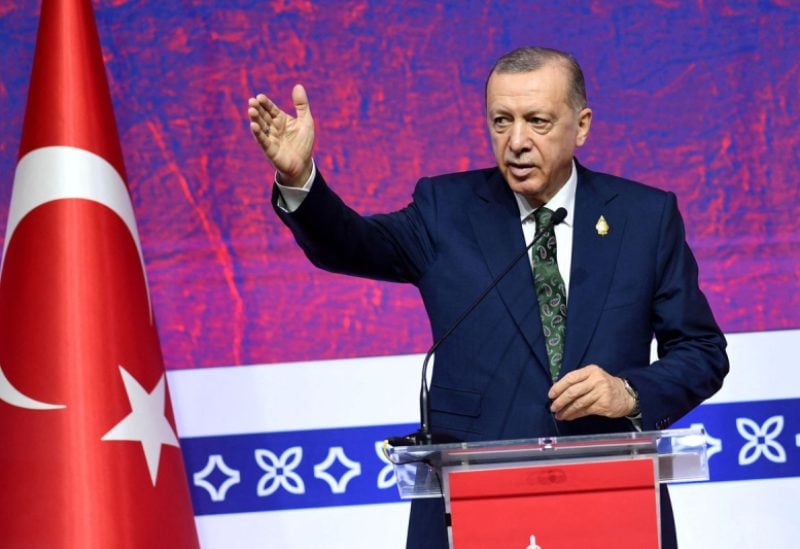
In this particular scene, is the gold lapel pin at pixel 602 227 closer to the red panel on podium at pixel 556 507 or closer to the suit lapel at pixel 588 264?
Answer: the suit lapel at pixel 588 264

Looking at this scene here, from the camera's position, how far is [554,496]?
145cm

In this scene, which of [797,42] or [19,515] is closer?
[19,515]

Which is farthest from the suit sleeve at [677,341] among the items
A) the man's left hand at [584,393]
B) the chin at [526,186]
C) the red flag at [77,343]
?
the red flag at [77,343]

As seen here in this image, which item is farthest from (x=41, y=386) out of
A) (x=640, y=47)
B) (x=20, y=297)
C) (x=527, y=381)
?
(x=640, y=47)

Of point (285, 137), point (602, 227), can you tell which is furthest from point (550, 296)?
point (285, 137)

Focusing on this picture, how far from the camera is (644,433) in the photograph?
4.76 ft

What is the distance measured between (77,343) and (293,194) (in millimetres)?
895

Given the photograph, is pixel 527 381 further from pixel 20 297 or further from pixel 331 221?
pixel 20 297

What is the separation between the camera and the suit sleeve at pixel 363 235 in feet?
5.90

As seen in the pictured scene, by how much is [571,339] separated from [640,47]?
4.53 feet

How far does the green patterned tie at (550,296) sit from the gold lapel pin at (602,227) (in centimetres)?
8

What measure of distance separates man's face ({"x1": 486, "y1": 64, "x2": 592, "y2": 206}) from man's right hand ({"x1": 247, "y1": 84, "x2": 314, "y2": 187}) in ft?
1.11

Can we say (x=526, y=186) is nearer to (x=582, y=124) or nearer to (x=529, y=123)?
(x=529, y=123)

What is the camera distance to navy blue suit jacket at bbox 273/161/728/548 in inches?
72.7
